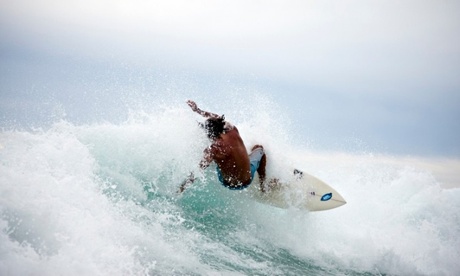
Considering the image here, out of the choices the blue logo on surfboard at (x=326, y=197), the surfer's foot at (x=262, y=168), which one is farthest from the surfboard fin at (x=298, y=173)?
the surfer's foot at (x=262, y=168)

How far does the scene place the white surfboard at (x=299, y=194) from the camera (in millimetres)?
6363

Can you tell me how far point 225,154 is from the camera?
204 inches

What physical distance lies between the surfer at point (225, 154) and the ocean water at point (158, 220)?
0.36 m

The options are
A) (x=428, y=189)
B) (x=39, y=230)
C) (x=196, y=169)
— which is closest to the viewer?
(x=39, y=230)

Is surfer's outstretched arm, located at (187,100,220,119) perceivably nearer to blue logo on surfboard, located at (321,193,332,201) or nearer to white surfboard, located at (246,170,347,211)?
white surfboard, located at (246,170,347,211)

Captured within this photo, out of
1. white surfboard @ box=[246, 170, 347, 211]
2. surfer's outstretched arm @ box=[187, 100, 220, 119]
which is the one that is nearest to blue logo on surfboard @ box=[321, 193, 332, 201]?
white surfboard @ box=[246, 170, 347, 211]

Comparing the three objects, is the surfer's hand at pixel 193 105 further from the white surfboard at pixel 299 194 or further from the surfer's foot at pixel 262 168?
the white surfboard at pixel 299 194

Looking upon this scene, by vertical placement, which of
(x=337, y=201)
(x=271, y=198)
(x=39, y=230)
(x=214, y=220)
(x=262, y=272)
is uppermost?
(x=337, y=201)

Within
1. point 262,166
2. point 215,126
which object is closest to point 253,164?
point 262,166

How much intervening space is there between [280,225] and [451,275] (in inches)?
151

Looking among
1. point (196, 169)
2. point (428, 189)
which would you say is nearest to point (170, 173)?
point (196, 169)

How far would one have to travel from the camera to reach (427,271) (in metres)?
6.60

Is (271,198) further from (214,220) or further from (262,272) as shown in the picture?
(262,272)

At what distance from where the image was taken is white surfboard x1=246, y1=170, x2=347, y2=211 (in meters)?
6.36
